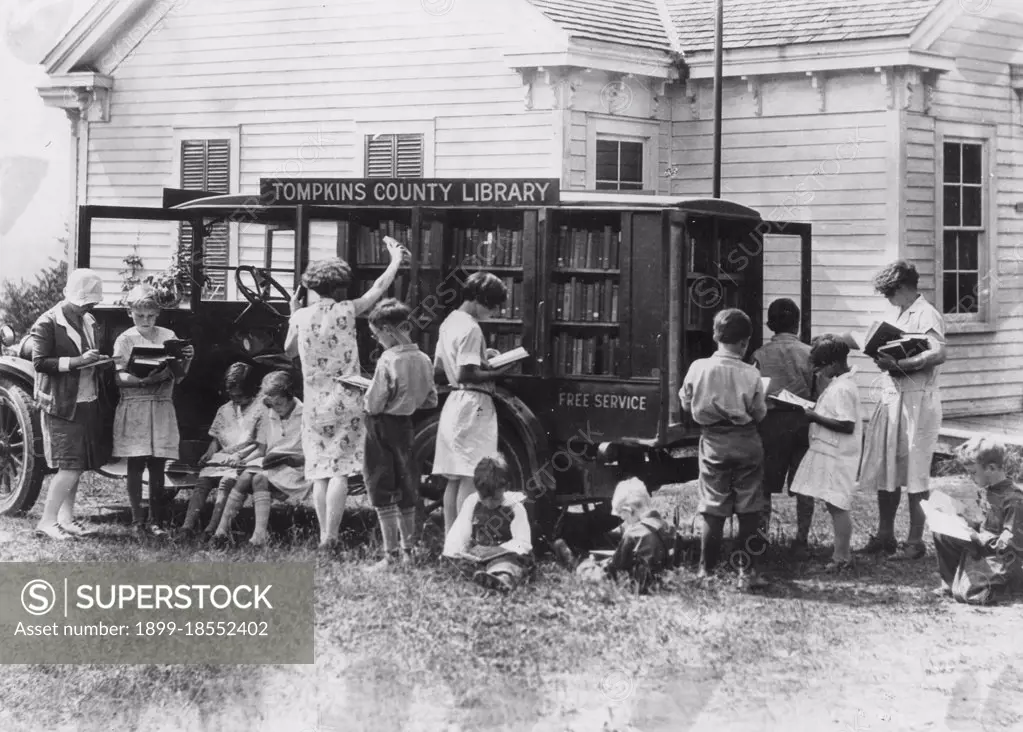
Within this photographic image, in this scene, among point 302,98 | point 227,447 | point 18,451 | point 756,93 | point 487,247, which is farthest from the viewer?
point 302,98

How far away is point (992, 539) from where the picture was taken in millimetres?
5973

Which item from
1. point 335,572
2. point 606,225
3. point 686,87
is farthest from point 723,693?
point 686,87

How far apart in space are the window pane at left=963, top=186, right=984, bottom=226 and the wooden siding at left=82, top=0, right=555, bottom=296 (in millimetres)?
4330

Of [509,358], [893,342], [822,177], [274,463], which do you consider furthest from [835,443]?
[822,177]

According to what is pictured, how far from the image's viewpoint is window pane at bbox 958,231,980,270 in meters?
12.5

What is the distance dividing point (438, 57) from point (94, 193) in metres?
4.90

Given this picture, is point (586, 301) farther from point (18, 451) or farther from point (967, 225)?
point (967, 225)

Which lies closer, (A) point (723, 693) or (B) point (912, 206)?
(A) point (723, 693)

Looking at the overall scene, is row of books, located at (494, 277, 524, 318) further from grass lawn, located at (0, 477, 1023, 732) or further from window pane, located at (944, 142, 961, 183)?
window pane, located at (944, 142, 961, 183)

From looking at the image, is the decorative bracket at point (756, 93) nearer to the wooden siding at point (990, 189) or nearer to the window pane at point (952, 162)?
the wooden siding at point (990, 189)

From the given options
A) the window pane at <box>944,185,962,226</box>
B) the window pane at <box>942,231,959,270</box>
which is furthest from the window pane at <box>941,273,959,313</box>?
the window pane at <box>944,185,962,226</box>

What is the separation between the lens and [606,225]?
7.11 metres

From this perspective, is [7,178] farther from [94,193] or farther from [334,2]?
[94,193]

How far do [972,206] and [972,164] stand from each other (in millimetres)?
435
